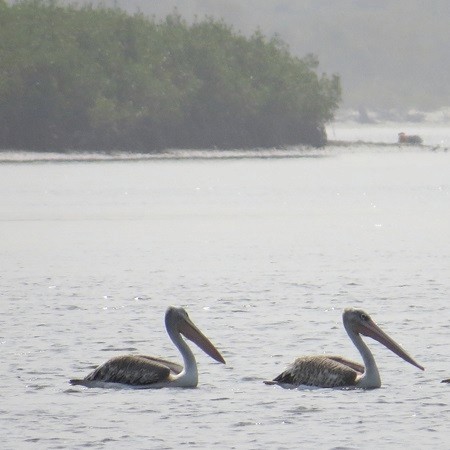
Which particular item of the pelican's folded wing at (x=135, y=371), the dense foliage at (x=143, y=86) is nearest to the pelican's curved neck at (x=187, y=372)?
the pelican's folded wing at (x=135, y=371)

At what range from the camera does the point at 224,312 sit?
22.4 m

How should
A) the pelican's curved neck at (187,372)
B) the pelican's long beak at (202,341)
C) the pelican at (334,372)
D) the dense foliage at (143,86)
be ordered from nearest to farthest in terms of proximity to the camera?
the pelican at (334,372) < the pelican's curved neck at (187,372) < the pelican's long beak at (202,341) < the dense foliage at (143,86)

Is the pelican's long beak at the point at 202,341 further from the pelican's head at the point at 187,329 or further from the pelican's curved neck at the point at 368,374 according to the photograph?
the pelican's curved neck at the point at 368,374

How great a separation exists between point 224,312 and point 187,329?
6543mm

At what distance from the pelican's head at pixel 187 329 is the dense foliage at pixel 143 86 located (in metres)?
97.3

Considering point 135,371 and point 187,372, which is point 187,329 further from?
point 135,371

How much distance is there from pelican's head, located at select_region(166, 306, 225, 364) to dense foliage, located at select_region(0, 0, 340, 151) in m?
97.3

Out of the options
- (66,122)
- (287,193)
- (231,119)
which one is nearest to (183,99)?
(231,119)

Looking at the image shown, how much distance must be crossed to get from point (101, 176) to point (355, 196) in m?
22.9

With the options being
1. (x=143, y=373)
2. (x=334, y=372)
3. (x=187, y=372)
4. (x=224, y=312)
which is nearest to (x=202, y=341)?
(x=187, y=372)

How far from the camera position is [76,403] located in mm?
14820

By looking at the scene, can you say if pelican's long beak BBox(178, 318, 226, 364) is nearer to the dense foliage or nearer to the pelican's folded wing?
the pelican's folded wing

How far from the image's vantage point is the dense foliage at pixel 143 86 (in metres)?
115

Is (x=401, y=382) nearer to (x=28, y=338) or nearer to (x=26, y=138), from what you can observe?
(x=28, y=338)
